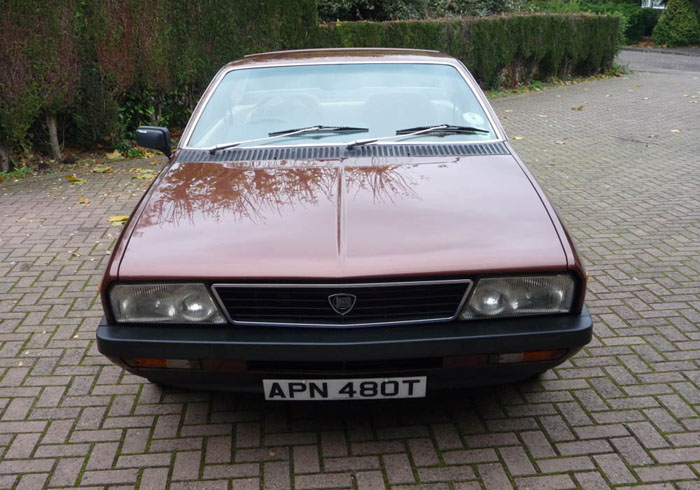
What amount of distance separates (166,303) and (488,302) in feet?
4.18

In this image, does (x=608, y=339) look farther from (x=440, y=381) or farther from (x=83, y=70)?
(x=83, y=70)

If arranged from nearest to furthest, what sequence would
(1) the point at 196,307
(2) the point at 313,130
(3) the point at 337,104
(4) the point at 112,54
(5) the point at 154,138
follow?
1. (1) the point at 196,307
2. (2) the point at 313,130
3. (3) the point at 337,104
4. (5) the point at 154,138
5. (4) the point at 112,54

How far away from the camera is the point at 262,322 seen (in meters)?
2.58

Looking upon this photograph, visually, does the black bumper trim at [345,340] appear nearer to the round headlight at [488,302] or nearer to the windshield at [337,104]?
the round headlight at [488,302]

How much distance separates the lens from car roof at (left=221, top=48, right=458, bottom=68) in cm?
420

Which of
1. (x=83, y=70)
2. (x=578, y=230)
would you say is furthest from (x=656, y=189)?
(x=83, y=70)

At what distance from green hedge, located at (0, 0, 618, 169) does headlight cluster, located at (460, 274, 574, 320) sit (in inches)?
255

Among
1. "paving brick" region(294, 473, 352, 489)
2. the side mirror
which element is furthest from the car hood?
"paving brick" region(294, 473, 352, 489)

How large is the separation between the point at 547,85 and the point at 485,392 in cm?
1381

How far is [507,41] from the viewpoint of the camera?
14375 millimetres

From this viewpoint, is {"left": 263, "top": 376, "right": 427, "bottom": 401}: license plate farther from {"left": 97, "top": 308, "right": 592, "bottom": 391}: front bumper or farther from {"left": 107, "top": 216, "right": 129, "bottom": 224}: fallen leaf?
{"left": 107, "top": 216, "right": 129, "bottom": 224}: fallen leaf

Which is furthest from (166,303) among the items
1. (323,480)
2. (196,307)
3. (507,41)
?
(507,41)

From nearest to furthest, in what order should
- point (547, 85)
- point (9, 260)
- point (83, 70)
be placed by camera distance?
point (9, 260) → point (83, 70) → point (547, 85)

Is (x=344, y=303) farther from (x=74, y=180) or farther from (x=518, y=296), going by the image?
(x=74, y=180)
